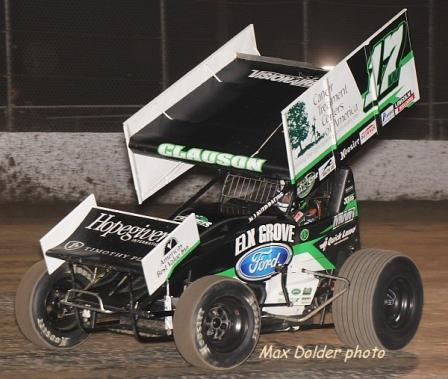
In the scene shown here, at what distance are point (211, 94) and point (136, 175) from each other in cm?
89

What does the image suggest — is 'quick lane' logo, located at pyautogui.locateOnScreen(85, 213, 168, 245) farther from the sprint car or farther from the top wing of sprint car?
the top wing of sprint car

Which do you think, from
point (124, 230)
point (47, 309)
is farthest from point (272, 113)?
point (47, 309)

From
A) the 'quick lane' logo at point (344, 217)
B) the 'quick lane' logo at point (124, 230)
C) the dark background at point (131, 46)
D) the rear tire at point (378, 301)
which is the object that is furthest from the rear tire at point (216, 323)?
the dark background at point (131, 46)

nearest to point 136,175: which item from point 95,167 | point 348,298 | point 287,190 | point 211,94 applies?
point 211,94

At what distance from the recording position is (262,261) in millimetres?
7066

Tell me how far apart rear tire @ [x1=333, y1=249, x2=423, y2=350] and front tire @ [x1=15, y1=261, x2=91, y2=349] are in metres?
1.94

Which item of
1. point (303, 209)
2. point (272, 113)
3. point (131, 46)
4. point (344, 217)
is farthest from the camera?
point (131, 46)

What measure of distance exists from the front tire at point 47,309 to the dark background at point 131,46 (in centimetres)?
790

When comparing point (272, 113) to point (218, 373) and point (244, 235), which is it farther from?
point (218, 373)

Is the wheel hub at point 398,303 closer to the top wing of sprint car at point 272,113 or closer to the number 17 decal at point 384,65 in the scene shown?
the top wing of sprint car at point 272,113

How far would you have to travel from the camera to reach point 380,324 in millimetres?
7207

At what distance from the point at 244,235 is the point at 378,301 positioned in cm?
112

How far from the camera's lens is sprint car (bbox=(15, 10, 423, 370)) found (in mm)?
6691

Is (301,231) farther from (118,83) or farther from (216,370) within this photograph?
(118,83)
